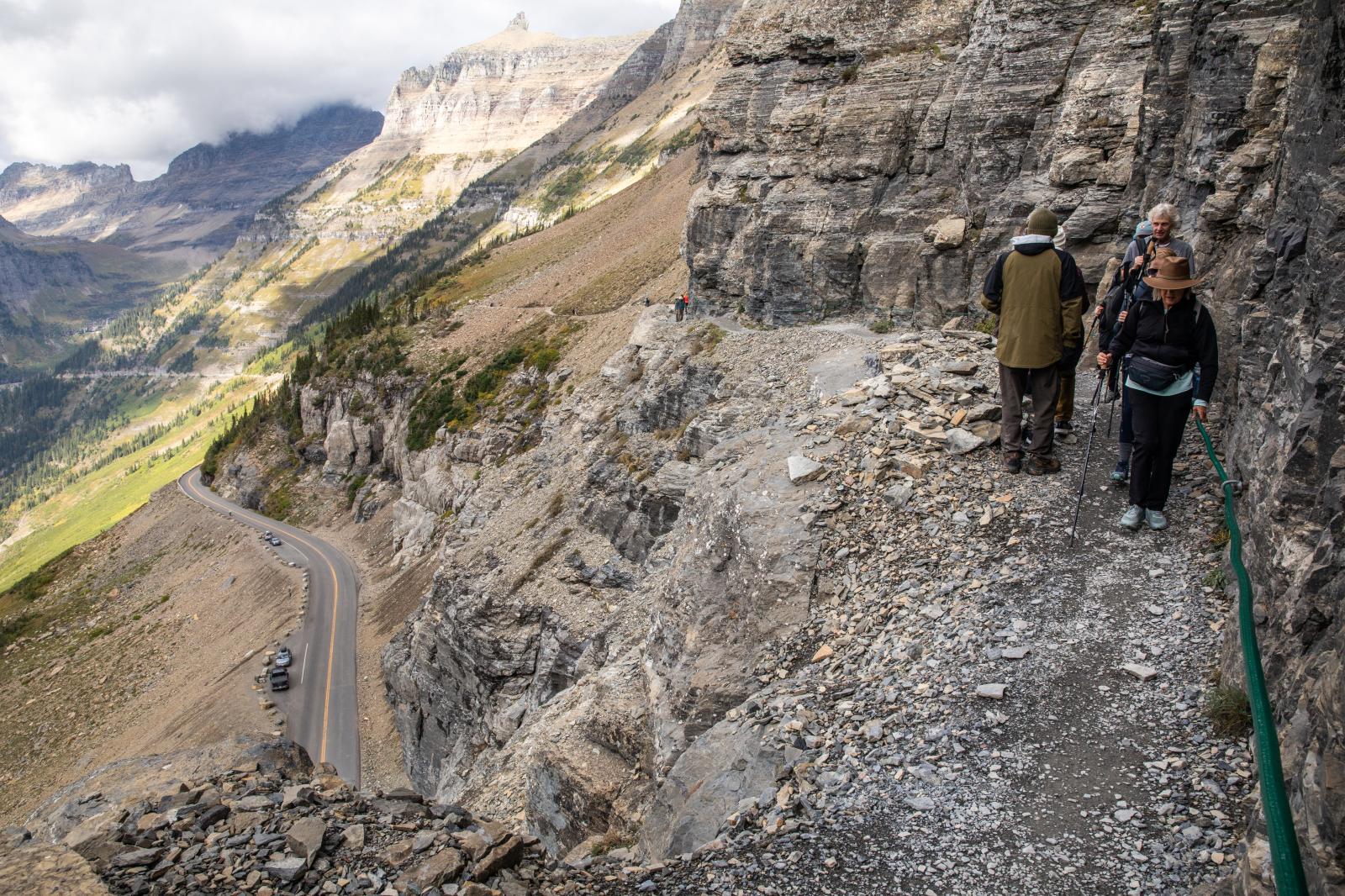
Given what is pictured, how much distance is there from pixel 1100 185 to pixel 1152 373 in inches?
450

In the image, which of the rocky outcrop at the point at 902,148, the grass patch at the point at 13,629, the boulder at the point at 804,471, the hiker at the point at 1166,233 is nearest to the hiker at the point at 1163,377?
the hiker at the point at 1166,233

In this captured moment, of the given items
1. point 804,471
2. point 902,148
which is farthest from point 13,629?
point 804,471

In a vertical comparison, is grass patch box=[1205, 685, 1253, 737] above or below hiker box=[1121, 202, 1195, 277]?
below

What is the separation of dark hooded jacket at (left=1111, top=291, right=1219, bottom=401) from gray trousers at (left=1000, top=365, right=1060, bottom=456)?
1.47 meters

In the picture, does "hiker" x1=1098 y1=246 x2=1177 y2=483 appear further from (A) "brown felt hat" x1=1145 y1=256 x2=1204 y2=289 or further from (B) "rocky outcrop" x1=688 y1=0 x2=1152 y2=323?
(B) "rocky outcrop" x1=688 y1=0 x2=1152 y2=323

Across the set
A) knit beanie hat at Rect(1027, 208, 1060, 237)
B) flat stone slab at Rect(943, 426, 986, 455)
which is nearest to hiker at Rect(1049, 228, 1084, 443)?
knit beanie hat at Rect(1027, 208, 1060, 237)

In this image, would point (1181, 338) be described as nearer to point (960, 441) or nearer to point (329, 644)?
point (960, 441)

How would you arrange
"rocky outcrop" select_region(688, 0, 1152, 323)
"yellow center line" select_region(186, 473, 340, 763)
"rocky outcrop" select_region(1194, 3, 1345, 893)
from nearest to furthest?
1. "rocky outcrop" select_region(1194, 3, 1345, 893)
2. "rocky outcrop" select_region(688, 0, 1152, 323)
3. "yellow center line" select_region(186, 473, 340, 763)

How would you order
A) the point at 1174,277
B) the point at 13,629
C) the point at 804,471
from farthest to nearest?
the point at 13,629 → the point at 804,471 → the point at 1174,277

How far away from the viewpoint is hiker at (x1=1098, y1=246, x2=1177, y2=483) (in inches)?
340

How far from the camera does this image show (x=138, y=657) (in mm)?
52906

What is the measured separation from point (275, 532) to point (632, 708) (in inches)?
2719

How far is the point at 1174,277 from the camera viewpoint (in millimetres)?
8125

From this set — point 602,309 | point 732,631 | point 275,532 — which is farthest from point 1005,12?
point 275,532
